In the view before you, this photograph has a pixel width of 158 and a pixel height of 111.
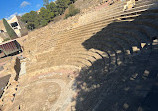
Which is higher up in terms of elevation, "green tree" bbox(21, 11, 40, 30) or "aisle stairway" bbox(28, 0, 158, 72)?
"green tree" bbox(21, 11, 40, 30)

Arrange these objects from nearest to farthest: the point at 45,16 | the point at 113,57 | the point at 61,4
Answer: the point at 113,57, the point at 45,16, the point at 61,4

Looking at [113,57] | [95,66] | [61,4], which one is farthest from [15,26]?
[113,57]

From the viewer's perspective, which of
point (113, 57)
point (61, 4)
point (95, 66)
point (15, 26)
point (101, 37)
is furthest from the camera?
point (15, 26)

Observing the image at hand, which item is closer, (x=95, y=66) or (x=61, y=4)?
(x=95, y=66)

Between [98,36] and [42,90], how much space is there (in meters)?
9.44

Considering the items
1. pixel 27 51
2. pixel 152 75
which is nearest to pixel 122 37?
pixel 152 75

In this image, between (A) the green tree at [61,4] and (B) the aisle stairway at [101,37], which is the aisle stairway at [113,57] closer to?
(B) the aisle stairway at [101,37]

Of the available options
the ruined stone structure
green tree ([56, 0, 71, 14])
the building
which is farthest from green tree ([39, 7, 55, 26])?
the ruined stone structure

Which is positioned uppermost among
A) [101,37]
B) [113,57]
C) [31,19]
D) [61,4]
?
[61,4]

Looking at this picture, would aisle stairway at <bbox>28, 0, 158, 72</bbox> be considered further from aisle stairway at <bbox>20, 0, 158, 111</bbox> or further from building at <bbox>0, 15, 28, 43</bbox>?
building at <bbox>0, 15, 28, 43</bbox>

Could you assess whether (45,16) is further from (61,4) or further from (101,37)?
(101,37)

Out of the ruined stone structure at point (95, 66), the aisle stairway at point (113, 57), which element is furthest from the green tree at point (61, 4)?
the aisle stairway at point (113, 57)

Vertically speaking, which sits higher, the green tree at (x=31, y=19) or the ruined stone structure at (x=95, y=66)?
the green tree at (x=31, y=19)

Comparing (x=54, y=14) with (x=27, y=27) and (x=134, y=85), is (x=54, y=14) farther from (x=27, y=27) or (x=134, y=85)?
(x=134, y=85)
